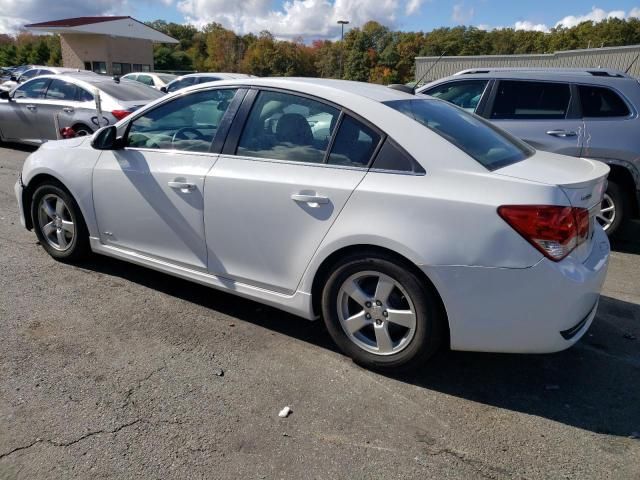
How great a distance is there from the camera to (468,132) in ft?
10.9

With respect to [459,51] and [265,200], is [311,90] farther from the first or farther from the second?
[459,51]

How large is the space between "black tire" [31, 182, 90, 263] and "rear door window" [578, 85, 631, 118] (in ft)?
17.2

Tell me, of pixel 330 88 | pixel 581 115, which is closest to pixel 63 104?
pixel 330 88

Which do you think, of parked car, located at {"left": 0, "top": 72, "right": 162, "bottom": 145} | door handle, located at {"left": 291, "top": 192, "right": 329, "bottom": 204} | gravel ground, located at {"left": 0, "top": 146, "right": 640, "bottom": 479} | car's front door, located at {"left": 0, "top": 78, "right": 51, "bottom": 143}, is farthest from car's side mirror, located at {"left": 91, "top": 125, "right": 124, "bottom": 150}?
car's front door, located at {"left": 0, "top": 78, "right": 51, "bottom": 143}

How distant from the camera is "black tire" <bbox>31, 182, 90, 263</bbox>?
4.41 metres

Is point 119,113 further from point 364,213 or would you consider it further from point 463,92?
point 364,213

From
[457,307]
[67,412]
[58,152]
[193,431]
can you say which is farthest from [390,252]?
[58,152]

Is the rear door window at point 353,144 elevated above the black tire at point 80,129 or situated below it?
above

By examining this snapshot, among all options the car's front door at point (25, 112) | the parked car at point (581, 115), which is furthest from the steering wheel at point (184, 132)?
the car's front door at point (25, 112)

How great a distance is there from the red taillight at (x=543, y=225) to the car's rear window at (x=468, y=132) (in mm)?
368

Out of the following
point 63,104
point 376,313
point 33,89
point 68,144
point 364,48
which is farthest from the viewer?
point 364,48

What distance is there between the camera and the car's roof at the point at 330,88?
10.8 feet

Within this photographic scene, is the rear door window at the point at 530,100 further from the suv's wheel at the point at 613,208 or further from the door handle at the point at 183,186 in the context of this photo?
the door handle at the point at 183,186

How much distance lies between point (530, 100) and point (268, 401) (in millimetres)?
4873
